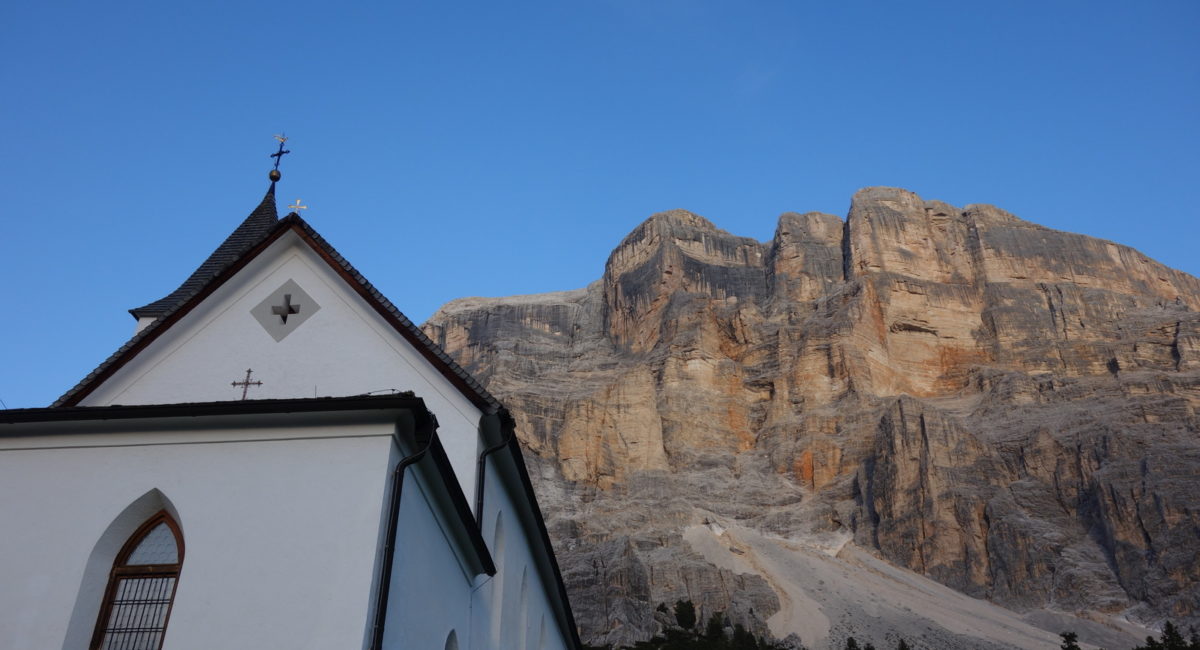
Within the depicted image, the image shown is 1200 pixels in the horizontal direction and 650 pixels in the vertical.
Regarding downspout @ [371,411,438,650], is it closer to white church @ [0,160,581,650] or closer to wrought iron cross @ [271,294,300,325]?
white church @ [0,160,581,650]

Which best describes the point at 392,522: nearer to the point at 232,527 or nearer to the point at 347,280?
the point at 232,527

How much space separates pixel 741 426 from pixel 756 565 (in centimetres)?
3694

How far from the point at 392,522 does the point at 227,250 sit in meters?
9.75

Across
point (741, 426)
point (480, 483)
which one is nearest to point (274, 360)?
point (480, 483)

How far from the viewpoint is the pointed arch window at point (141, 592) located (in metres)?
10.3

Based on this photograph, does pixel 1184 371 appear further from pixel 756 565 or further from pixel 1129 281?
pixel 756 565

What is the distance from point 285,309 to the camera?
13906 millimetres

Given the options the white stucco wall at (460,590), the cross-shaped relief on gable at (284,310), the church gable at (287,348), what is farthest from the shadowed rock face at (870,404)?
the cross-shaped relief on gable at (284,310)

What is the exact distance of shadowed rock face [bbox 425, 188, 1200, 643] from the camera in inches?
4065

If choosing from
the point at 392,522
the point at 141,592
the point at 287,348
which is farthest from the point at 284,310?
the point at 392,522

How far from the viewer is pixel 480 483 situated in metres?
14.7

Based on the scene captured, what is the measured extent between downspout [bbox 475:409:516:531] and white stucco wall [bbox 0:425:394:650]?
3.93 meters

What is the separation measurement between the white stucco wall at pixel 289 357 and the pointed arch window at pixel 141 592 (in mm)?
2720

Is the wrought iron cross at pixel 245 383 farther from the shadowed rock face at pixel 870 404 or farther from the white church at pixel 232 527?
the shadowed rock face at pixel 870 404
